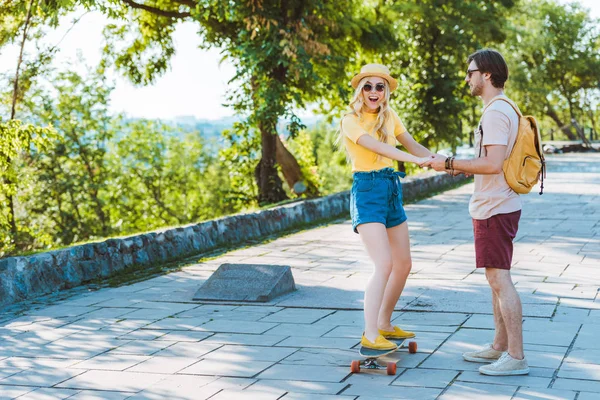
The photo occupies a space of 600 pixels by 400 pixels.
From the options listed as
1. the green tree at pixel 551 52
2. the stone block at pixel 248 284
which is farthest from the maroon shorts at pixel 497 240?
the green tree at pixel 551 52

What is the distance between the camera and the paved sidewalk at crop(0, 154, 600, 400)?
190 inches

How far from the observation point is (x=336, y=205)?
50.0 ft

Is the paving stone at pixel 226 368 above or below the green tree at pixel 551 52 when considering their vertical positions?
below

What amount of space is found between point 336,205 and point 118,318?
28.1ft

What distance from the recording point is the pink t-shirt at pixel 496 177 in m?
4.83

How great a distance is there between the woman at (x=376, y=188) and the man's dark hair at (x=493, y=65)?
0.60 m

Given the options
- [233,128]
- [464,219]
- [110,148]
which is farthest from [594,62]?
[464,219]

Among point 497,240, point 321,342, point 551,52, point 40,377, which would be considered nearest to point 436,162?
point 497,240

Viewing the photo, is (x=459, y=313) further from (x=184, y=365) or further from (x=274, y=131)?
(x=274, y=131)

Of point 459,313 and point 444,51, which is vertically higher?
point 444,51

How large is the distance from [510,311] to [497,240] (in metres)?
0.40

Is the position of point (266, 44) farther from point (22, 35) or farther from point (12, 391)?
point (12, 391)

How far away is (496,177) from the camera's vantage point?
4.93 m

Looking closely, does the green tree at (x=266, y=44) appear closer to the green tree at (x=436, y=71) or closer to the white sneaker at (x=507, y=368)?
the green tree at (x=436, y=71)
